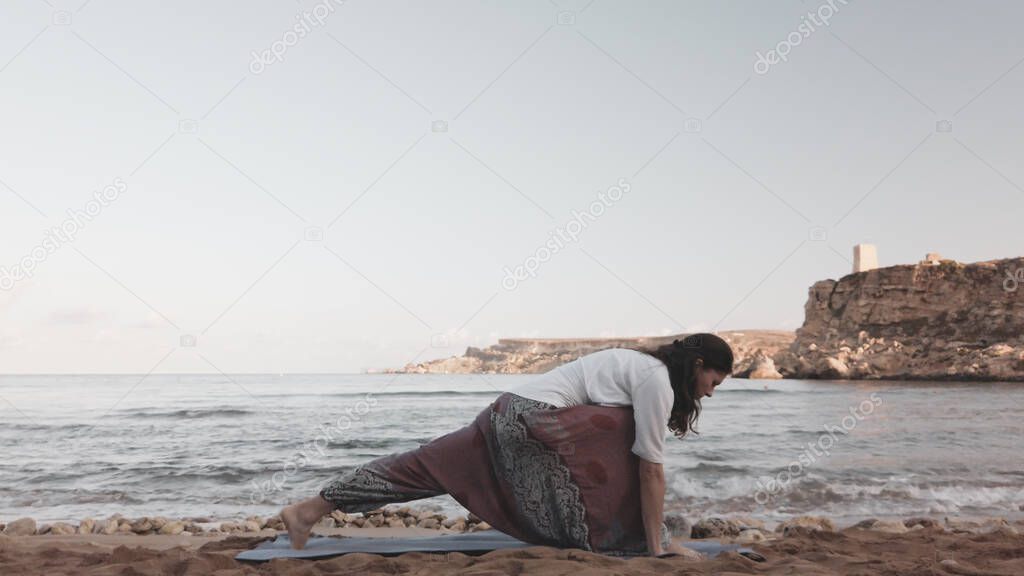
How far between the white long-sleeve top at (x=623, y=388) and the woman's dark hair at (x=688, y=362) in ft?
0.21

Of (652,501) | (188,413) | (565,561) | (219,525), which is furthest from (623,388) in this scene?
(188,413)

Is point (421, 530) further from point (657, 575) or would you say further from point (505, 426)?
point (657, 575)

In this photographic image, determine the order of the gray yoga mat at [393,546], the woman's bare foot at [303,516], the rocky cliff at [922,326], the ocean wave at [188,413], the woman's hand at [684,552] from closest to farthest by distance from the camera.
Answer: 1. the woman's hand at [684,552]
2. the gray yoga mat at [393,546]
3. the woman's bare foot at [303,516]
4. the ocean wave at [188,413]
5. the rocky cliff at [922,326]

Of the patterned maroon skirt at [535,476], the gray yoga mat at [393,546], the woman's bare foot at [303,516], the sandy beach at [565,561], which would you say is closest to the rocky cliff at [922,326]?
the sandy beach at [565,561]

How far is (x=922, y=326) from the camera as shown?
1772 inches

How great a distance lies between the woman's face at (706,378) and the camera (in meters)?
3.52

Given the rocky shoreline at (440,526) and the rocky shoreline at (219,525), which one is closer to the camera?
the rocky shoreline at (440,526)

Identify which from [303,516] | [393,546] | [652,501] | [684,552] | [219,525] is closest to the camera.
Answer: [652,501]

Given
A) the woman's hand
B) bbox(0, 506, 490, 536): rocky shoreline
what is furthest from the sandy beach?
bbox(0, 506, 490, 536): rocky shoreline

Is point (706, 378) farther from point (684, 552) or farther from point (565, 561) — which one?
point (565, 561)

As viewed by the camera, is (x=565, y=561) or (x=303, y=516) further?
(x=303, y=516)

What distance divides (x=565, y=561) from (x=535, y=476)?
489 mm

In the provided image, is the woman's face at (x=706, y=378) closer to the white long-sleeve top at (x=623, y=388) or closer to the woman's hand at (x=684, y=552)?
the white long-sleeve top at (x=623, y=388)

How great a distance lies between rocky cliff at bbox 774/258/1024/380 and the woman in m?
41.6
